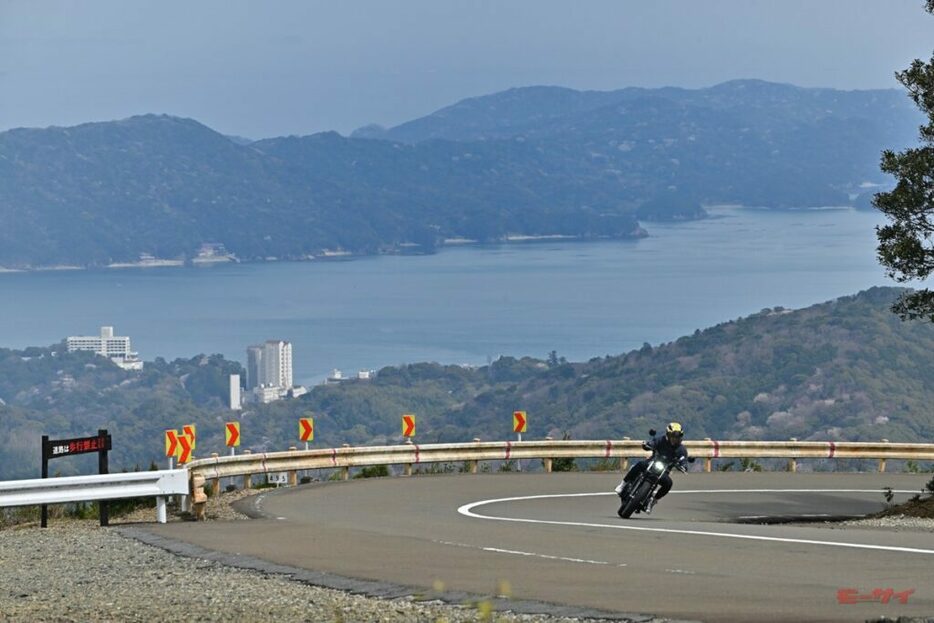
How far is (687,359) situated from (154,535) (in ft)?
488

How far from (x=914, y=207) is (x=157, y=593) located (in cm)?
1451

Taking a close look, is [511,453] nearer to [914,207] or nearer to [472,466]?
[472,466]

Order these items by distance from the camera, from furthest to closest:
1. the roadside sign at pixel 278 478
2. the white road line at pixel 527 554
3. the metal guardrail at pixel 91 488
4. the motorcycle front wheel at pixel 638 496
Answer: the roadside sign at pixel 278 478, the motorcycle front wheel at pixel 638 496, the metal guardrail at pixel 91 488, the white road line at pixel 527 554

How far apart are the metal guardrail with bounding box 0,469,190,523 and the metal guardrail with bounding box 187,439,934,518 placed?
24.8 feet

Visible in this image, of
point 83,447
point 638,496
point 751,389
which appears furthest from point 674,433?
point 751,389

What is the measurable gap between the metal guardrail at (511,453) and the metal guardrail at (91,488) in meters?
7.55

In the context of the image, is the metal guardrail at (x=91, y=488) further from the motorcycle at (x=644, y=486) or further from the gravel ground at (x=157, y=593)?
the motorcycle at (x=644, y=486)

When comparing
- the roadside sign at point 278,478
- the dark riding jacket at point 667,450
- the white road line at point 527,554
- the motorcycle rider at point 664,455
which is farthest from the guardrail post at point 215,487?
the white road line at point 527,554

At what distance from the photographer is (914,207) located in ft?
78.4

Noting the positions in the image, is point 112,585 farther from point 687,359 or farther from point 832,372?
point 687,359

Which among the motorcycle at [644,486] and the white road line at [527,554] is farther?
the motorcycle at [644,486]

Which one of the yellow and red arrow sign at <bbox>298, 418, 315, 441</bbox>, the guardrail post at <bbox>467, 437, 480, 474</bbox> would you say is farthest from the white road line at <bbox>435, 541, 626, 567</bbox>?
the guardrail post at <bbox>467, 437, 480, 474</bbox>

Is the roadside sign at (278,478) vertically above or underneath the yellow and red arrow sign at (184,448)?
underneath

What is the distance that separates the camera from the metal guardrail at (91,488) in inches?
755
